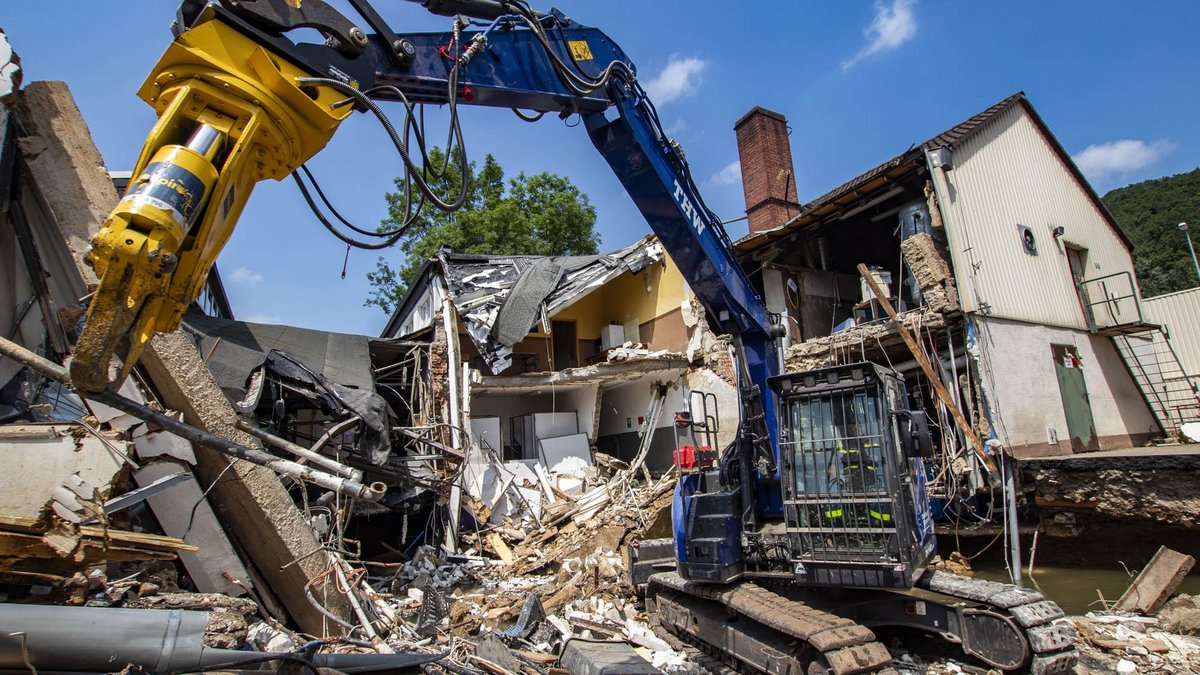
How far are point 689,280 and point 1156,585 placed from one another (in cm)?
638

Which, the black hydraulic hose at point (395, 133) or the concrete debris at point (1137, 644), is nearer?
the black hydraulic hose at point (395, 133)

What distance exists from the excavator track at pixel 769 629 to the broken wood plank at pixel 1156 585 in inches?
178

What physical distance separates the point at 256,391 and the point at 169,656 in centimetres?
612

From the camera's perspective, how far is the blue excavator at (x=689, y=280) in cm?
258

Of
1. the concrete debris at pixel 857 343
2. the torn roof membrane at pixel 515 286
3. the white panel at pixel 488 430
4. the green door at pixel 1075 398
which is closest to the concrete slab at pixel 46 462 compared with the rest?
the torn roof membrane at pixel 515 286

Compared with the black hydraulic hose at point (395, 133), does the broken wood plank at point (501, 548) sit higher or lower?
lower

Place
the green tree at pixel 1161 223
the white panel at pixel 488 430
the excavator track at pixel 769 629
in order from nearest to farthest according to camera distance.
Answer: the excavator track at pixel 769 629, the white panel at pixel 488 430, the green tree at pixel 1161 223

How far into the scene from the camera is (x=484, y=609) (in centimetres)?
818

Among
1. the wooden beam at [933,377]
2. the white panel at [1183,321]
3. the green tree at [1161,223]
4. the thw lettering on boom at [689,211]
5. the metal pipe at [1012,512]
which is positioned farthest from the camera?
the green tree at [1161,223]

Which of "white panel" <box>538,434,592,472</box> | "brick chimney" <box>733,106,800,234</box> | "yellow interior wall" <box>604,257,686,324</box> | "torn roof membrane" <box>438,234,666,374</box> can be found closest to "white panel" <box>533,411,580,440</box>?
"white panel" <box>538,434,592,472</box>

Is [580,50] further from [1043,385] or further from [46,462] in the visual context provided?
[1043,385]

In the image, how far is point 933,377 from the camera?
10.8m

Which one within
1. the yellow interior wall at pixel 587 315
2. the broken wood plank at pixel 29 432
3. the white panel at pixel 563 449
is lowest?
the broken wood plank at pixel 29 432

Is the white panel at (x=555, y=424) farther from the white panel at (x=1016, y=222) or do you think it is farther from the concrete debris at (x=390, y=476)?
the white panel at (x=1016, y=222)
